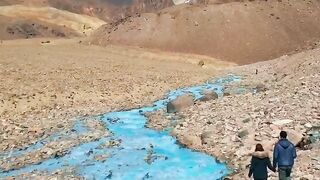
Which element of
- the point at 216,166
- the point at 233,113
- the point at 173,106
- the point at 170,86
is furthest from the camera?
the point at 170,86

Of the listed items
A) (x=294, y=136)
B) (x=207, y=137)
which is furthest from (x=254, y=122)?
(x=294, y=136)

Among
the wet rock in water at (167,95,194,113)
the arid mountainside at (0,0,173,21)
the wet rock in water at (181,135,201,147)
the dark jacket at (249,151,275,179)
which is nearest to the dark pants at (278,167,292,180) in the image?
the dark jacket at (249,151,275,179)

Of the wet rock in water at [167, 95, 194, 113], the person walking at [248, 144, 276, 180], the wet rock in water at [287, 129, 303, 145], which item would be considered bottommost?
the wet rock in water at [167, 95, 194, 113]

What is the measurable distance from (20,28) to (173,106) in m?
100

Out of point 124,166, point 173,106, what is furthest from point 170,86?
point 124,166

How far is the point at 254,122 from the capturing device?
955 inches

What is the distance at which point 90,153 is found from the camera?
79.6 feet

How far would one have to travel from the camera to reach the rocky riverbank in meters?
20.7

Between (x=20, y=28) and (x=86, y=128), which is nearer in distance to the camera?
(x=86, y=128)

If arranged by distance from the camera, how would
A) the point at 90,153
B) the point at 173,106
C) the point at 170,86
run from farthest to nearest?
the point at 170,86, the point at 173,106, the point at 90,153

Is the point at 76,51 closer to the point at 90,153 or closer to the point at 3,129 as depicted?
the point at 3,129

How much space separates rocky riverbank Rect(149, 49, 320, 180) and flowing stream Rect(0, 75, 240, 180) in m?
0.70

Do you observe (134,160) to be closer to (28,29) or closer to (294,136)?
(294,136)

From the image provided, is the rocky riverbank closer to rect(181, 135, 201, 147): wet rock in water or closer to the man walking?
rect(181, 135, 201, 147): wet rock in water
